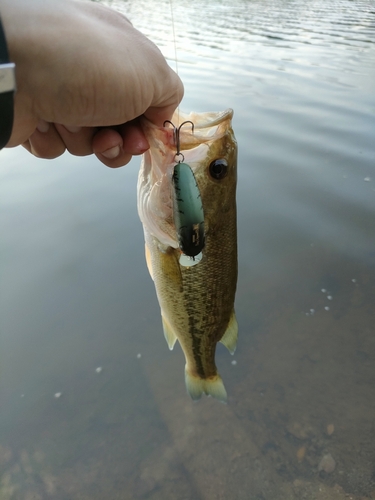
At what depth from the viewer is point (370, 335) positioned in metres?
2.95

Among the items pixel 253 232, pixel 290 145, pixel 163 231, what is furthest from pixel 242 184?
pixel 163 231

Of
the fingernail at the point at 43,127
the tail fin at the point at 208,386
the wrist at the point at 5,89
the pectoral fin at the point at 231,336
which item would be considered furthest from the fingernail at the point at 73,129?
the tail fin at the point at 208,386

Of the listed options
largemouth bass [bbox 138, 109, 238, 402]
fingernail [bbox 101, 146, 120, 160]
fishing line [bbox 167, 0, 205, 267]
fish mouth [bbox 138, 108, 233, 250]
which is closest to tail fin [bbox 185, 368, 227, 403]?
largemouth bass [bbox 138, 109, 238, 402]

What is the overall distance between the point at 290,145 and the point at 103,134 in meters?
4.44

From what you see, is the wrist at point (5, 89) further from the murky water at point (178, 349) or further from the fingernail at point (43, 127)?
the murky water at point (178, 349)

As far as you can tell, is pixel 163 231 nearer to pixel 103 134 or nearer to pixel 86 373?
pixel 103 134

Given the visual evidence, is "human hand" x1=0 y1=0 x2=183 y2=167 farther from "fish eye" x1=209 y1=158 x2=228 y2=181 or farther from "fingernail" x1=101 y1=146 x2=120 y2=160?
"fish eye" x1=209 y1=158 x2=228 y2=181

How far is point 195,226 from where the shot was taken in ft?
4.09

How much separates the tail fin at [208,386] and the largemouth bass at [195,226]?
0.55ft

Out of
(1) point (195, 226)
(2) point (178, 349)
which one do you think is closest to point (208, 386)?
(2) point (178, 349)

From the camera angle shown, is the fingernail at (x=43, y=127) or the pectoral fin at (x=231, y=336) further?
the pectoral fin at (x=231, y=336)

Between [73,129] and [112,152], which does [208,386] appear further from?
[73,129]

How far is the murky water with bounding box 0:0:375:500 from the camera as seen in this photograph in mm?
2328

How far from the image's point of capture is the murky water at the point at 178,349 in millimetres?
2328
